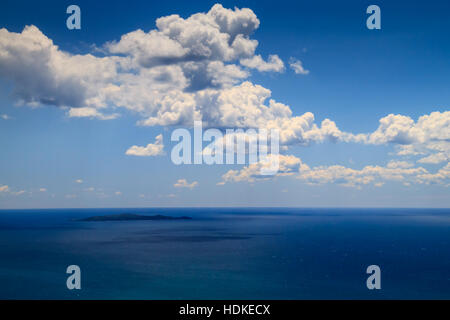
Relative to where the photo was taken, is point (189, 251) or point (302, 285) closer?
point (302, 285)

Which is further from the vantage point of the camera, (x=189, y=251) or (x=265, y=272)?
(x=189, y=251)

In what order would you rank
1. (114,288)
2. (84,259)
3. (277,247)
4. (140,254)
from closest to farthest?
(114,288) < (84,259) < (140,254) < (277,247)

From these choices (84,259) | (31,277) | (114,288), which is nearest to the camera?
(114,288)

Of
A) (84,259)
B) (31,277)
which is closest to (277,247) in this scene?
(84,259)
